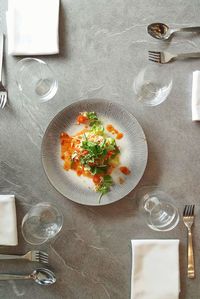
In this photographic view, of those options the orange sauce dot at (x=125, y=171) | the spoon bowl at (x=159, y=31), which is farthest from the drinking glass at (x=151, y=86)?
the orange sauce dot at (x=125, y=171)

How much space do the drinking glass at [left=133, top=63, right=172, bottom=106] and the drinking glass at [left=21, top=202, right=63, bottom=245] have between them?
51 cm

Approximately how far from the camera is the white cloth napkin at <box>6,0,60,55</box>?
1.55 m

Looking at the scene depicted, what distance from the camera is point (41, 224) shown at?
1483 mm

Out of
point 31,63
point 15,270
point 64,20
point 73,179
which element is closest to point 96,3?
point 64,20

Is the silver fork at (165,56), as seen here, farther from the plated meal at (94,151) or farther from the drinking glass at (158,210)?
the drinking glass at (158,210)

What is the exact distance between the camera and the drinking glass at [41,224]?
4.84ft

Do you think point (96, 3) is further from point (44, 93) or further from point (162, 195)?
point (162, 195)

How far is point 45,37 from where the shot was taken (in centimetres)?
157

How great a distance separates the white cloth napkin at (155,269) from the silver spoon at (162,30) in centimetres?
74

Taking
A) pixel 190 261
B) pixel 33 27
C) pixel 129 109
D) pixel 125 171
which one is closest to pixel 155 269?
pixel 190 261

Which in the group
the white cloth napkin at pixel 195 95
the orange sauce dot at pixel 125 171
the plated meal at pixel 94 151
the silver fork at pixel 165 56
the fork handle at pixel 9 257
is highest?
the silver fork at pixel 165 56

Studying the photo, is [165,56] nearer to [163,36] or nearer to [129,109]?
[163,36]

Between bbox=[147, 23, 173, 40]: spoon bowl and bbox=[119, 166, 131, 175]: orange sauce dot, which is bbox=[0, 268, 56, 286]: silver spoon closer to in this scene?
bbox=[119, 166, 131, 175]: orange sauce dot

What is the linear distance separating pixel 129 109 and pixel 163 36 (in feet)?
0.98
